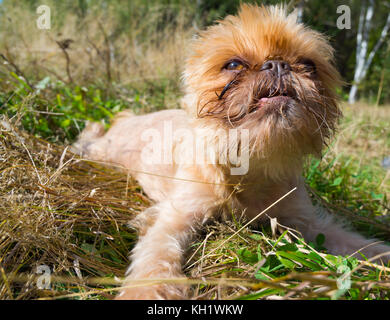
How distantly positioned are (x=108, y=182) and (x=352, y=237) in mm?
1913

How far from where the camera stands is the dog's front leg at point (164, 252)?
1509mm

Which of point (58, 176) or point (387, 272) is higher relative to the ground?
point (58, 176)

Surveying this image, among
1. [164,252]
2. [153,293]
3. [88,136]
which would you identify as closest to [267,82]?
[164,252]

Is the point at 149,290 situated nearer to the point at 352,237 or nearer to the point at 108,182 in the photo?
the point at 108,182

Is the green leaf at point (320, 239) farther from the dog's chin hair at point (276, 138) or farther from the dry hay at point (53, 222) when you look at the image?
Answer: the dry hay at point (53, 222)

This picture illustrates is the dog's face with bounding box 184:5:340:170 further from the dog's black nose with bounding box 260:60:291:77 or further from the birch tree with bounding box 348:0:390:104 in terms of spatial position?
the birch tree with bounding box 348:0:390:104

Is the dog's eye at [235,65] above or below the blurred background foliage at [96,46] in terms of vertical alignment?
above

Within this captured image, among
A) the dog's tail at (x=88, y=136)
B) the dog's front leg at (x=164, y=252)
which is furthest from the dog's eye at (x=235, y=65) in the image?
the dog's tail at (x=88, y=136)

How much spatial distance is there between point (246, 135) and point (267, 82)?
1.03 feet

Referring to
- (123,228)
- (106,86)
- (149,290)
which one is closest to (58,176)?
(123,228)

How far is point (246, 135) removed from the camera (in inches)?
70.3

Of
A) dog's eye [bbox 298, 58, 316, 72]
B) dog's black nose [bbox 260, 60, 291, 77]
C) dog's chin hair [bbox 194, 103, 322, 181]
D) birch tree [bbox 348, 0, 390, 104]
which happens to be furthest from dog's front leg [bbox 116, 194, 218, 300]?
birch tree [bbox 348, 0, 390, 104]

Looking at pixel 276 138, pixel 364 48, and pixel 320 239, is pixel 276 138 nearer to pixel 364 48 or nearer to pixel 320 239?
pixel 320 239

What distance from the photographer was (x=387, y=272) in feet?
5.61
